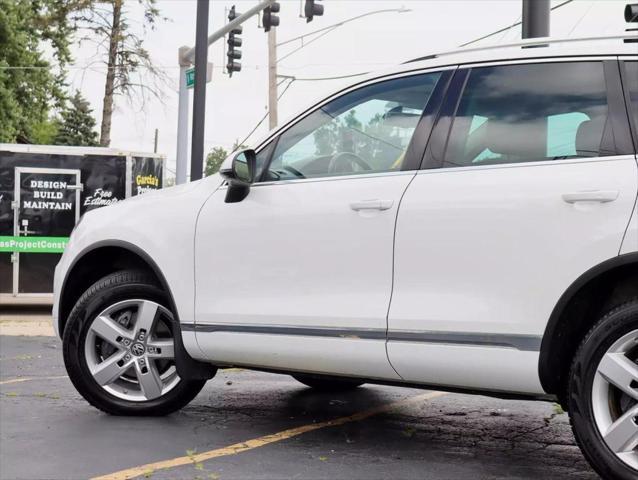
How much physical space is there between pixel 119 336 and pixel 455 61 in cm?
239

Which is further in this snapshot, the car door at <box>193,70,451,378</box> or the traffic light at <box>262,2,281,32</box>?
the traffic light at <box>262,2,281,32</box>

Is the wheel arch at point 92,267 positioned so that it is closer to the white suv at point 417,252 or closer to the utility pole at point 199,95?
the white suv at point 417,252

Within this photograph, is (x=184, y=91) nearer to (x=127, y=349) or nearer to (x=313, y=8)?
(x=313, y=8)

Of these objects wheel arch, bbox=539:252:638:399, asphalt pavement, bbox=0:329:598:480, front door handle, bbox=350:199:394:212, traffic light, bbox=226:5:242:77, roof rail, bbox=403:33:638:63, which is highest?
traffic light, bbox=226:5:242:77

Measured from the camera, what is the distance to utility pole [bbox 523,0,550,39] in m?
6.41

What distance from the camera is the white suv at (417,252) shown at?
134 inches

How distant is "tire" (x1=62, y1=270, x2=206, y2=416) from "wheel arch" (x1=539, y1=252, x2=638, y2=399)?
82.7 inches

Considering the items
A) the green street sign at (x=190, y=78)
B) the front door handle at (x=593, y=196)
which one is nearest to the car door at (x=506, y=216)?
the front door handle at (x=593, y=196)

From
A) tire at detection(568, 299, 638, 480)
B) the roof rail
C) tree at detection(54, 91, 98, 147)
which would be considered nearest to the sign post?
the roof rail

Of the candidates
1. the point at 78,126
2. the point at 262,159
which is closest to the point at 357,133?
the point at 262,159

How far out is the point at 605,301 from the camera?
3506 millimetres

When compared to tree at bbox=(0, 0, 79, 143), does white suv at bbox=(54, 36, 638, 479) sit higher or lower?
lower

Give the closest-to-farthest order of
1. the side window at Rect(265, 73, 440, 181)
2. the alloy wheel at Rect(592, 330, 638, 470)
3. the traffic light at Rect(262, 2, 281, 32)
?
1. the alloy wheel at Rect(592, 330, 638, 470)
2. the side window at Rect(265, 73, 440, 181)
3. the traffic light at Rect(262, 2, 281, 32)

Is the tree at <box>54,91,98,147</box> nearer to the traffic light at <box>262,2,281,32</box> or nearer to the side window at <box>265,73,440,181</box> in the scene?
the traffic light at <box>262,2,281,32</box>
